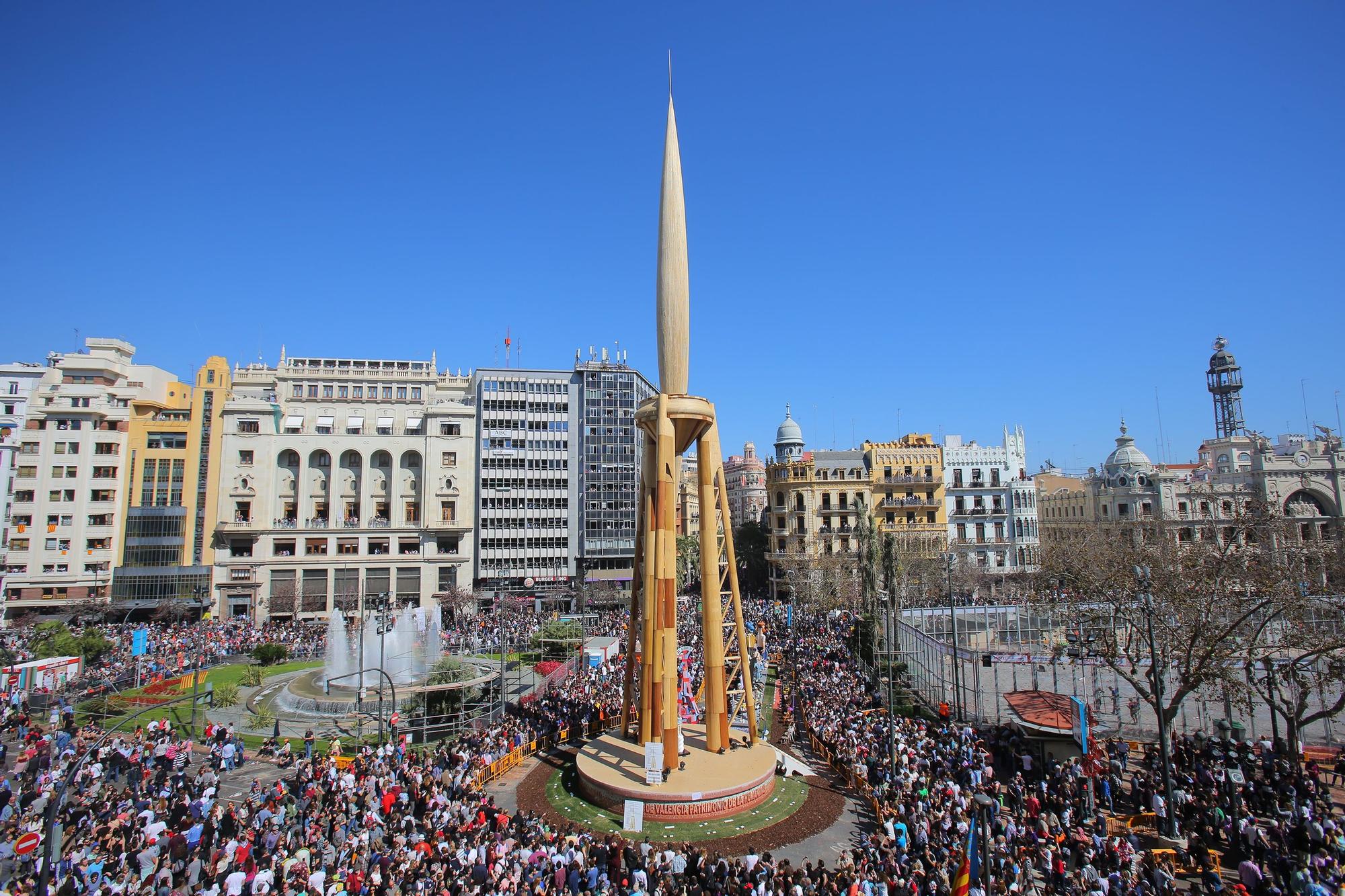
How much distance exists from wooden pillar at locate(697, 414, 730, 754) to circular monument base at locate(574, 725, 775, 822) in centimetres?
78

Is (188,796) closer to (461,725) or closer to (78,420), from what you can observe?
(461,725)

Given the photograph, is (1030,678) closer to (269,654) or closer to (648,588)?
(648,588)

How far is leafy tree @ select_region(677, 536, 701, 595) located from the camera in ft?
254

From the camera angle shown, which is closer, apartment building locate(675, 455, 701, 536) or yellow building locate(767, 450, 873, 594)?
yellow building locate(767, 450, 873, 594)

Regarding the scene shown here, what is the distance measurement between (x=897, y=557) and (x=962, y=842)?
99.8ft

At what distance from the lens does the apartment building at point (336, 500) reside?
221 feet

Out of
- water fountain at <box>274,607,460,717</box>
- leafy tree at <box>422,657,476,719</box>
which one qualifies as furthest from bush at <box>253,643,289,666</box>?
leafy tree at <box>422,657,476,719</box>

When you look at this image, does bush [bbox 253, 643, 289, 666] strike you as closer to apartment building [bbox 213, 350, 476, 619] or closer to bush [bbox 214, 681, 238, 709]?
bush [bbox 214, 681, 238, 709]

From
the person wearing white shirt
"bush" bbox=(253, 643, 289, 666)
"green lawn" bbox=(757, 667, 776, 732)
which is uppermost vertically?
"bush" bbox=(253, 643, 289, 666)

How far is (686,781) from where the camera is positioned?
72.6 feet

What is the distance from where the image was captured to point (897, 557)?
46844 mm

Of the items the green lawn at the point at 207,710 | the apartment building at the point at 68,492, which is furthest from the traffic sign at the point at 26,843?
the apartment building at the point at 68,492

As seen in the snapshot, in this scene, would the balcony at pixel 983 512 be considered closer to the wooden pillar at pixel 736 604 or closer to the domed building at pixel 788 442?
the domed building at pixel 788 442

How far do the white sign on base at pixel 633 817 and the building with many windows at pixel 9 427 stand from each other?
6580 centimetres
